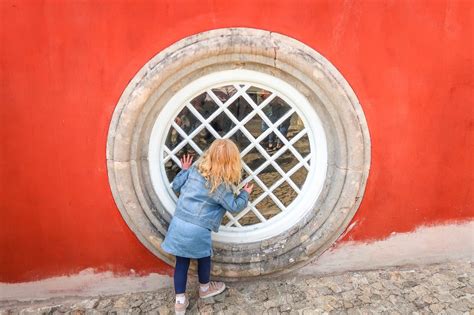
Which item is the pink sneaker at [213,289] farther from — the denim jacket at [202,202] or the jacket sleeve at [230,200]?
the jacket sleeve at [230,200]

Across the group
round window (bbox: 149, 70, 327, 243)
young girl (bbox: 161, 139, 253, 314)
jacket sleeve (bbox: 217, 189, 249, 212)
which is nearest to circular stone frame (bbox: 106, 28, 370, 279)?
round window (bbox: 149, 70, 327, 243)

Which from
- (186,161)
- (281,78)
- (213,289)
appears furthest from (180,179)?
(281,78)

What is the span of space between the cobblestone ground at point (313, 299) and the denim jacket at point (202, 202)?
0.71 meters

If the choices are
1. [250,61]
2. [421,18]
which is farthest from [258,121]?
[421,18]

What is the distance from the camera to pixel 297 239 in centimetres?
330

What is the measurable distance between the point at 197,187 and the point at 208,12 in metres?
1.20

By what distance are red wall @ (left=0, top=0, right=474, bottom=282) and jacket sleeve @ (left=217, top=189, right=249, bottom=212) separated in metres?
0.81

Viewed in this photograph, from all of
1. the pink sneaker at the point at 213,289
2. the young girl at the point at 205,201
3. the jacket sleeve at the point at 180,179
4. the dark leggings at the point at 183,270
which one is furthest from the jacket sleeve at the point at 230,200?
the pink sneaker at the point at 213,289

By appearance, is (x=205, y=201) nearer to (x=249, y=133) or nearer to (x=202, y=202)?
(x=202, y=202)

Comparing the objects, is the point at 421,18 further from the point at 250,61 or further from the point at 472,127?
the point at 250,61

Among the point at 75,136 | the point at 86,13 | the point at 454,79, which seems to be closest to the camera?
the point at 86,13

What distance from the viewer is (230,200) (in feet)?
9.48

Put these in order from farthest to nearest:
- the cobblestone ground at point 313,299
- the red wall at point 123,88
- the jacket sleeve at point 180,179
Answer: the cobblestone ground at point 313,299 → the jacket sleeve at point 180,179 → the red wall at point 123,88

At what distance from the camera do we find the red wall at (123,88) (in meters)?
2.80
